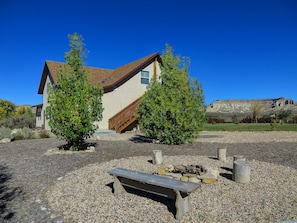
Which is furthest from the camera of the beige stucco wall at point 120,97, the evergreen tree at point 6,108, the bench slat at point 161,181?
the evergreen tree at point 6,108

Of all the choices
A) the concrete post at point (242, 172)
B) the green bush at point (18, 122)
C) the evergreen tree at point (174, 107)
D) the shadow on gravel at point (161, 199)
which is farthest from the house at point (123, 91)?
the shadow on gravel at point (161, 199)

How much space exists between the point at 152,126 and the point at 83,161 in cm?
508

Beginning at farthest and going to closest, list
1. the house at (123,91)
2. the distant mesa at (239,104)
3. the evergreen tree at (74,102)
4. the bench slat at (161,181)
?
the distant mesa at (239,104) < the house at (123,91) < the evergreen tree at (74,102) < the bench slat at (161,181)

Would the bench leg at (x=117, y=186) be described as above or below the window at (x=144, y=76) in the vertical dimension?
below

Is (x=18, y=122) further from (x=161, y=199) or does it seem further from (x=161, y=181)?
(x=161, y=181)

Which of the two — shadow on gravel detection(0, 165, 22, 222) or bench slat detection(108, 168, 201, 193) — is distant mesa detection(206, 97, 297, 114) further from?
bench slat detection(108, 168, 201, 193)

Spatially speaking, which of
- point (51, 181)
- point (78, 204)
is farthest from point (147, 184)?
point (51, 181)

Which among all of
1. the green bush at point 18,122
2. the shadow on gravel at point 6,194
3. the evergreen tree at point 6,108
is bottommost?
the shadow on gravel at point 6,194

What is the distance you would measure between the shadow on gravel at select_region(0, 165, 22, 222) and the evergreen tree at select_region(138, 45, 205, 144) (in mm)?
6915

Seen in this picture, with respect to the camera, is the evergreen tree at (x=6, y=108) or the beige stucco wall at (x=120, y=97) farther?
the evergreen tree at (x=6, y=108)

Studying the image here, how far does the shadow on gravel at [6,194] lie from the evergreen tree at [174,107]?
6915mm

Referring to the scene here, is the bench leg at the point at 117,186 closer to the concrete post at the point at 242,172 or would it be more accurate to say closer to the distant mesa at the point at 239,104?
the concrete post at the point at 242,172

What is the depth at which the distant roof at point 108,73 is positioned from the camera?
19.0 metres

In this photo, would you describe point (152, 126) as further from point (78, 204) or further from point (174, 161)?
point (78, 204)
